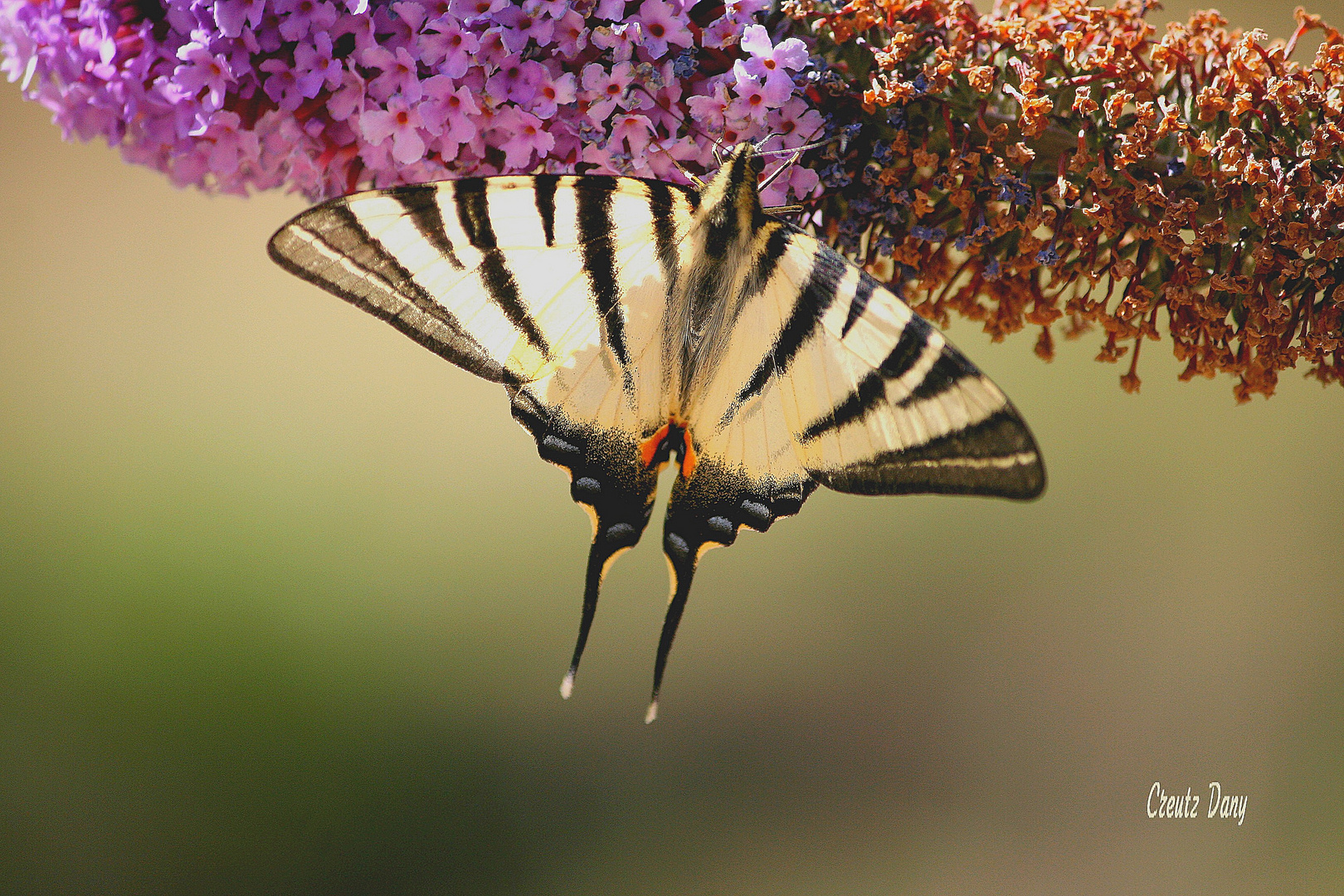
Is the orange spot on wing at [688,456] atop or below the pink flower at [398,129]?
below

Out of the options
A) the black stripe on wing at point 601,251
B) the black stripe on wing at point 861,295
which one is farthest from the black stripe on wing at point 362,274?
the black stripe on wing at point 861,295

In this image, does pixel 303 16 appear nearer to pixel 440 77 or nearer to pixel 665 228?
pixel 440 77

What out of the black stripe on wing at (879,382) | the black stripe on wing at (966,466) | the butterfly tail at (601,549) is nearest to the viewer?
the black stripe on wing at (966,466)

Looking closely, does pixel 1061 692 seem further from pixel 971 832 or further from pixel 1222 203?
pixel 1222 203

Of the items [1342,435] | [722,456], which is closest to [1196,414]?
[1342,435]

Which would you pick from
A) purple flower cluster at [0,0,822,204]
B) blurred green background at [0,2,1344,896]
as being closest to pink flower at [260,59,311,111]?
purple flower cluster at [0,0,822,204]

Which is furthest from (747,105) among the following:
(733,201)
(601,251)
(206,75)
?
(206,75)

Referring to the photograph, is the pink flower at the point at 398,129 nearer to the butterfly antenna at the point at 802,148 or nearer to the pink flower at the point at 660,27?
the pink flower at the point at 660,27
